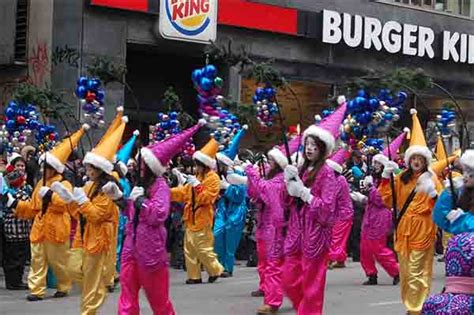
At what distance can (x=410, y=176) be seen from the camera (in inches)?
406

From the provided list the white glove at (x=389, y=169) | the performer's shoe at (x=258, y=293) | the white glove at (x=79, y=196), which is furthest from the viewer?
the performer's shoe at (x=258, y=293)

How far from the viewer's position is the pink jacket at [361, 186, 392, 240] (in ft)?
43.7

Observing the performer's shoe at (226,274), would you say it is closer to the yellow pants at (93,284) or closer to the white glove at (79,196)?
the yellow pants at (93,284)

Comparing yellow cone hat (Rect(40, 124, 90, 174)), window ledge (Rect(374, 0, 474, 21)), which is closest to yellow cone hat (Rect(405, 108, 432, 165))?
yellow cone hat (Rect(40, 124, 90, 174))

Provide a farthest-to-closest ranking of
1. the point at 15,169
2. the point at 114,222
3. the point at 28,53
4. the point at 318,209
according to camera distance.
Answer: the point at 28,53
the point at 15,169
the point at 114,222
the point at 318,209

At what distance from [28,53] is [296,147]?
10.6 metres

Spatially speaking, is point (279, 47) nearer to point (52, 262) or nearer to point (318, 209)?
point (52, 262)

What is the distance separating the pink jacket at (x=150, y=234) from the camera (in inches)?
330

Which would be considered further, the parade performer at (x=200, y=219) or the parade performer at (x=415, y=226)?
the parade performer at (x=200, y=219)

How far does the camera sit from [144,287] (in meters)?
8.42

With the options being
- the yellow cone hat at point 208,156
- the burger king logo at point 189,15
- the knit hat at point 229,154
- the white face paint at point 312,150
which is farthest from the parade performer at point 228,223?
the burger king logo at point 189,15

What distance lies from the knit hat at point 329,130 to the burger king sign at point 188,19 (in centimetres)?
1149

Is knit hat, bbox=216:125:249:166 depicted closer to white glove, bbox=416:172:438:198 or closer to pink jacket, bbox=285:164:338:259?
white glove, bbox=416:172:438:198

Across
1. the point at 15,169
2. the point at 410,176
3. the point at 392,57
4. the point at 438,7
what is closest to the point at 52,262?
the point at 15,169
